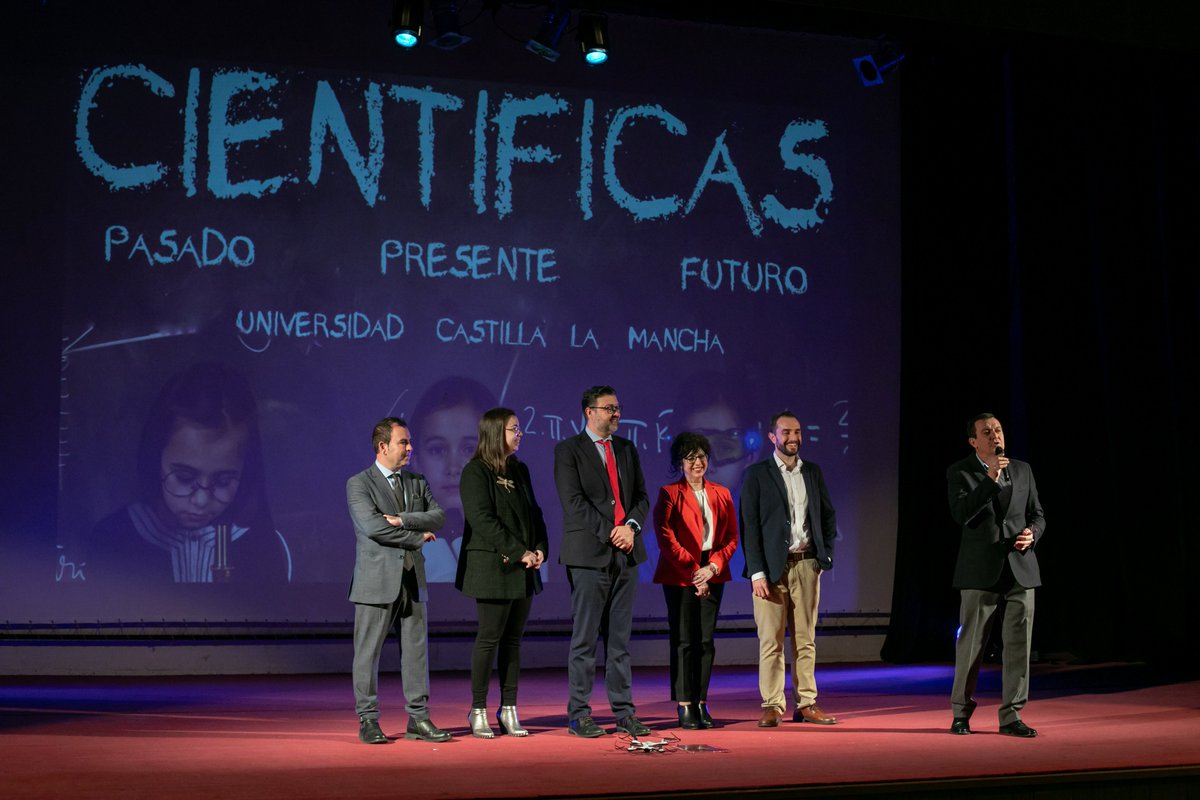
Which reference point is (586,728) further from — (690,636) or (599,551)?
(599,551)

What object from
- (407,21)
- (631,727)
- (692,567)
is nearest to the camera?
(631,727)

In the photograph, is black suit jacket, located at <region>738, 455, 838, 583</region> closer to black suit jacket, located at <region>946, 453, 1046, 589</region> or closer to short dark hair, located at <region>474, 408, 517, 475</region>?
black suit jacket, located at <region>946, 453, 1046, 589</region>

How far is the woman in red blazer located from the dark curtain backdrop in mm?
3474

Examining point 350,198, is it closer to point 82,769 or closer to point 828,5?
point 828,5

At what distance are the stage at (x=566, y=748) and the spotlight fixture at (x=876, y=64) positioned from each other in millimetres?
4078

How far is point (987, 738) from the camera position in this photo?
511cm

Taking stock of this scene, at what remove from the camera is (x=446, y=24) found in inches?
291

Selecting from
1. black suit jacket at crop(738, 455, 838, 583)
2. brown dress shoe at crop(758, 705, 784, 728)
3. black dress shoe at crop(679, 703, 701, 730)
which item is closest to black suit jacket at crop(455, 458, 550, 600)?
black dress shoe at crop(679, 703, 701, 730)

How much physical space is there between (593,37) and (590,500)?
3.34 meters

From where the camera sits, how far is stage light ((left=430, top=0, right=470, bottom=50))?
736 centimetres

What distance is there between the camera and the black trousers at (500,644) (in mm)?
5188

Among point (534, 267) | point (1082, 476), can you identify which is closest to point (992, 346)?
point (1082, 476)

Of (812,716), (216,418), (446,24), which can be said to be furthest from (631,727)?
(446,24)

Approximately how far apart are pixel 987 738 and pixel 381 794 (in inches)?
99.1
